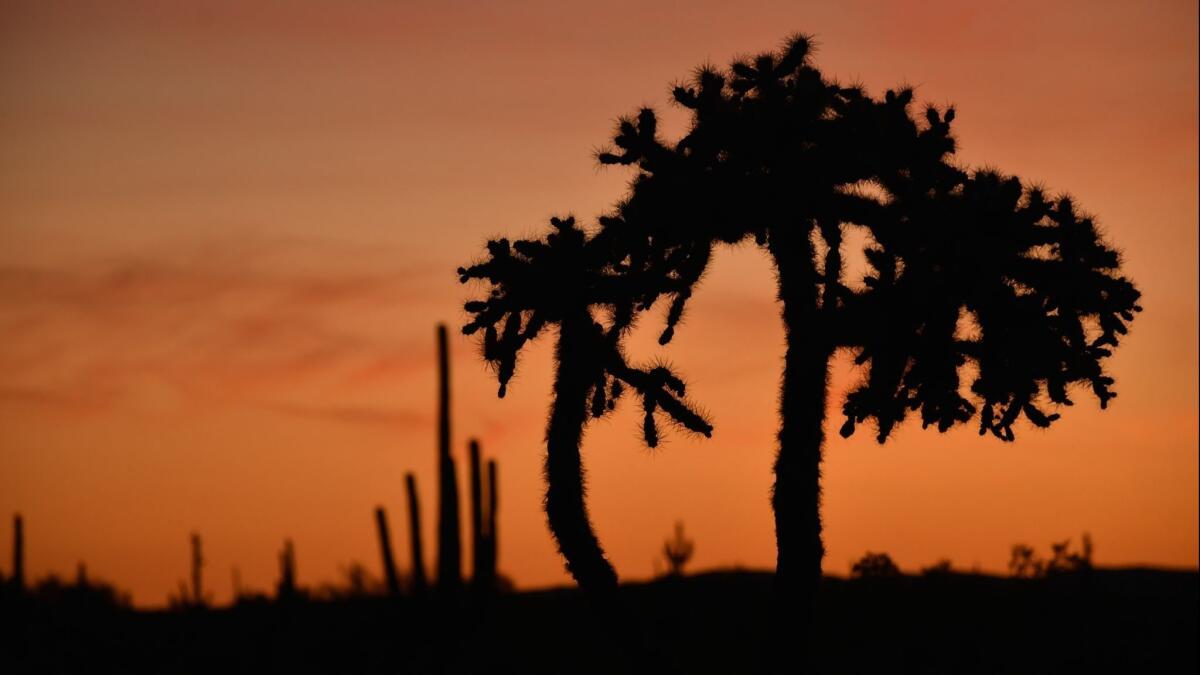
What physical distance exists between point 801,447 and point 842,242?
1675 millimetres

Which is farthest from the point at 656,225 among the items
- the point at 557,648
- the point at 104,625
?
the point at 104,625

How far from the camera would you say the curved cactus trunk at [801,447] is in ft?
40.7

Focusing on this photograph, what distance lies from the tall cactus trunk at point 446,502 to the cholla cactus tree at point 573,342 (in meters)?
13.3

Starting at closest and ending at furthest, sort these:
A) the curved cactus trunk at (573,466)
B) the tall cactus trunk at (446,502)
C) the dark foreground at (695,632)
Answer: the curved cactus trunk at (573,466)
the dark foreground at (695,632)
the tall cactus trunk at (446,502)

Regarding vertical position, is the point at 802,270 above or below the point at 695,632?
above

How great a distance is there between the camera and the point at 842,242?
12531 mm

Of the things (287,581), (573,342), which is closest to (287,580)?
(287,581)

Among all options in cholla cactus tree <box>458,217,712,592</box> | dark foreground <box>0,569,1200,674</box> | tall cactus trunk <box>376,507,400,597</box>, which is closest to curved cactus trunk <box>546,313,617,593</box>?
cholla cactus tree <box>458,217,712,592</box>

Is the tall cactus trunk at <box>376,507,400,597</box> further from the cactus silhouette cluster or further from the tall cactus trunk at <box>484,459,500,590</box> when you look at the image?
the cactus silhouette cluster

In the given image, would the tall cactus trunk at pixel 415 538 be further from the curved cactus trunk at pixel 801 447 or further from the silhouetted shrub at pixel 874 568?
the curved cactus trunk at pixel 801 447

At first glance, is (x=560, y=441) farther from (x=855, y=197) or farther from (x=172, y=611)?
(x=172, y=611)

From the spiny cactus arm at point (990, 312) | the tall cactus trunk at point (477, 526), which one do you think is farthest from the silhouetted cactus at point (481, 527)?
the spiny cactus arm at point (990, 312)

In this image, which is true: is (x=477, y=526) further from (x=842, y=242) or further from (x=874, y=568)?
(x=842, y=242)

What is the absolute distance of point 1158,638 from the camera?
23094 mm
